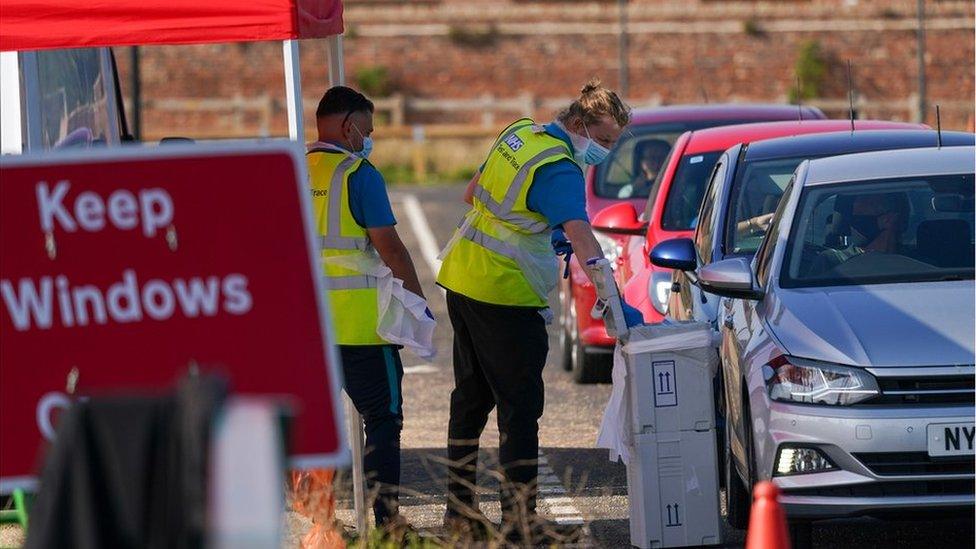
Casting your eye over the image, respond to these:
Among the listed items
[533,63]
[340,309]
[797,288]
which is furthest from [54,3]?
[533,63]

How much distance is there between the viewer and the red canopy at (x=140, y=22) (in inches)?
262

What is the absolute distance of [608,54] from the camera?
62031 mm

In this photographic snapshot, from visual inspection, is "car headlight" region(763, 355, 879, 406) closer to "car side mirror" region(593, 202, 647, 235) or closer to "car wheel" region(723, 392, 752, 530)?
"car wheel" region(723, 392, 752, 530)

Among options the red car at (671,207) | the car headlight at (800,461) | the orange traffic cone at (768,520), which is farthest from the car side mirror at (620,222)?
the orange traffic cone at (768,520)

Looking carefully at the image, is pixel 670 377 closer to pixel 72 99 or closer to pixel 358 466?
pixel 358 466

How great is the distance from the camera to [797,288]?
743cm

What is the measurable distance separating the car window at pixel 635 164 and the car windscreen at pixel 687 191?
6.58 feet

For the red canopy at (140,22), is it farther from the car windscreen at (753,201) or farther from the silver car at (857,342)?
the car windscreen at (753,201)

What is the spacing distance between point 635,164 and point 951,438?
695 centimetres

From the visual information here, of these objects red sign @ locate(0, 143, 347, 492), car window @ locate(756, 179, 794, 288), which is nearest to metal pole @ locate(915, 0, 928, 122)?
car window @ locate(756, 179, 794, 288)

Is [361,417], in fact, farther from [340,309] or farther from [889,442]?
[889,442]

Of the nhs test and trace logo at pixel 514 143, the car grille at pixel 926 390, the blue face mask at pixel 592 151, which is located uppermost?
the nhs test and trace logo at pixel 514 143

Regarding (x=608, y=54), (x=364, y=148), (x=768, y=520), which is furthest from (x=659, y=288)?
(x=608, y=54)

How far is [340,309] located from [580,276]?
16.7 feet
